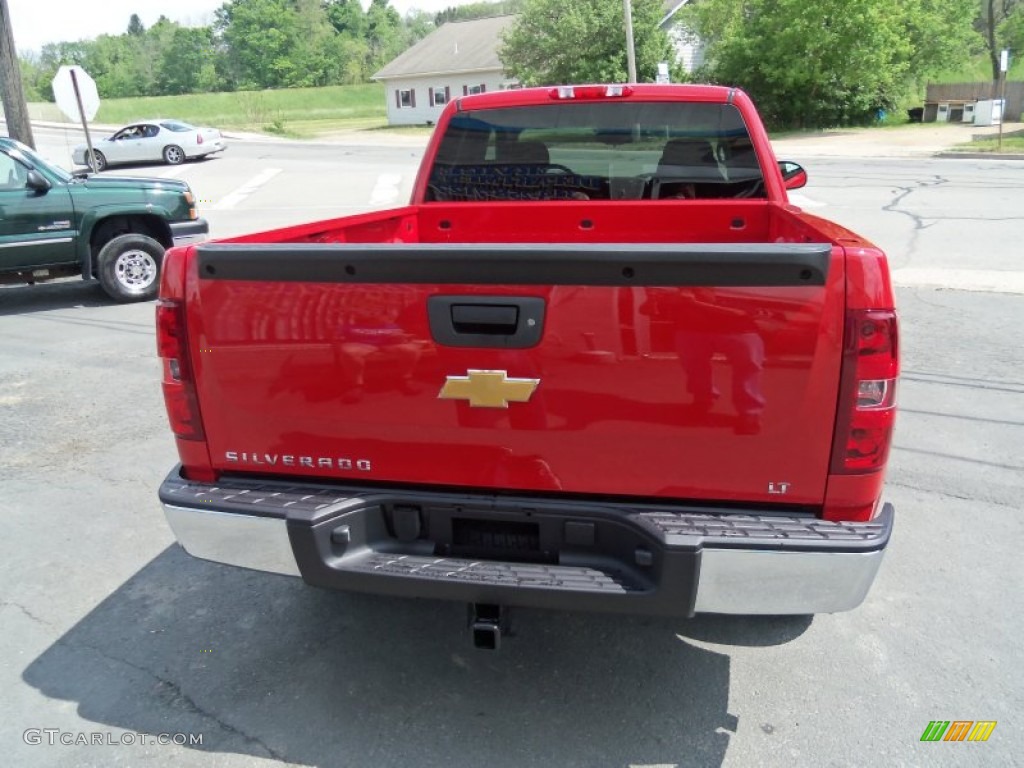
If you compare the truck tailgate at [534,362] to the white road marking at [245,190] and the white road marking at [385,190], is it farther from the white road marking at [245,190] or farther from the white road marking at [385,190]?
the white road marking at [245,190]

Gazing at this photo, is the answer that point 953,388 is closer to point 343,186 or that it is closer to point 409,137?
point 343,186

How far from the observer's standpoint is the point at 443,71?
54.6 metres

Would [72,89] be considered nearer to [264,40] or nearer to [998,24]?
[998,24]

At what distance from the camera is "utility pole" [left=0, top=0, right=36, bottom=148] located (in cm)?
1309

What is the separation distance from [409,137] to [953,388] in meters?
38.4

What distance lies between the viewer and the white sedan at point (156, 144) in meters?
29.4

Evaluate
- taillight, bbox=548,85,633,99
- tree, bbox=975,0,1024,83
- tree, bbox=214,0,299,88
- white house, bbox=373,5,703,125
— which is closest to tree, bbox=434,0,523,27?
tree, bbox=214,0,299,88

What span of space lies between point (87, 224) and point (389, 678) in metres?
7.95

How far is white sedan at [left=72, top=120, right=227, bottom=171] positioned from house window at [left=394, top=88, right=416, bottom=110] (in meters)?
30.0

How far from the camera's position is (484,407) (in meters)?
2.48

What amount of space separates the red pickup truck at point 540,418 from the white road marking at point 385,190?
14522 mm

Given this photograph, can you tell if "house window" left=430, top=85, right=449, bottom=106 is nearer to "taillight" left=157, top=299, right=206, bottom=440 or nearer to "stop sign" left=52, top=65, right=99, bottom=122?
"stop sign" left=52, top=65, right=99, bottom=122

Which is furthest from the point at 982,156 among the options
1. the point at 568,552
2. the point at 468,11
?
Answer: the point at 468,11

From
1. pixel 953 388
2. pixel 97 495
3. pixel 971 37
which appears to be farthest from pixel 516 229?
pixel 971 37
